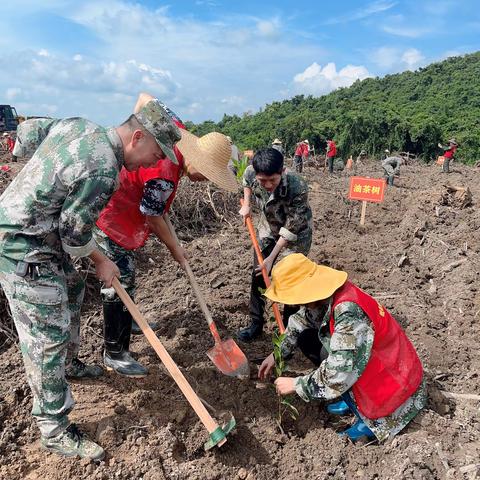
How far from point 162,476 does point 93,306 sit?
240cm

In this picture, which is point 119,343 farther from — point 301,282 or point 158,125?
point 158,125

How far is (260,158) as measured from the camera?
11.2 ft

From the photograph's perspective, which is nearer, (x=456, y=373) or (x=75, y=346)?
(x=75, y=346)

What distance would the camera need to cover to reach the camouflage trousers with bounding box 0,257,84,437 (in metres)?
2.24

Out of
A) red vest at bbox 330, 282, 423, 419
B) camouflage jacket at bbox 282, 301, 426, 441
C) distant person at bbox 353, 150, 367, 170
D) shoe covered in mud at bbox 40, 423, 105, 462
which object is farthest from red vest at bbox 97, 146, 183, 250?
distant person at bbox 353, 150, 367, 170

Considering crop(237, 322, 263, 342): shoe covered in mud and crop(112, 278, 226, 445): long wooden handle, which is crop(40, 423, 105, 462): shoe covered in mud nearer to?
crop(112, 278, 226, 445): long wooden handle

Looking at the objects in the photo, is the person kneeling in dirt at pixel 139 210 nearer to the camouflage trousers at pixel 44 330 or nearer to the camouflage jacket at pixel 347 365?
the camouflage trousers at pixel 44 330

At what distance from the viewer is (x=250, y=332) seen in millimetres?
4035

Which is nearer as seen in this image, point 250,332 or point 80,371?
point 80,371

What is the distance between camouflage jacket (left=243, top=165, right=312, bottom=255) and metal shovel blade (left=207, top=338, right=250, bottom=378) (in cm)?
98

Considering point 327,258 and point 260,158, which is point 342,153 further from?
point 260,158

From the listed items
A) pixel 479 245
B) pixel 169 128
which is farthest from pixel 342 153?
pixel 169 128

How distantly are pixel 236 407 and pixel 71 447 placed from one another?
1110mm


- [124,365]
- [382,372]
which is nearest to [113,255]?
[124,365]
